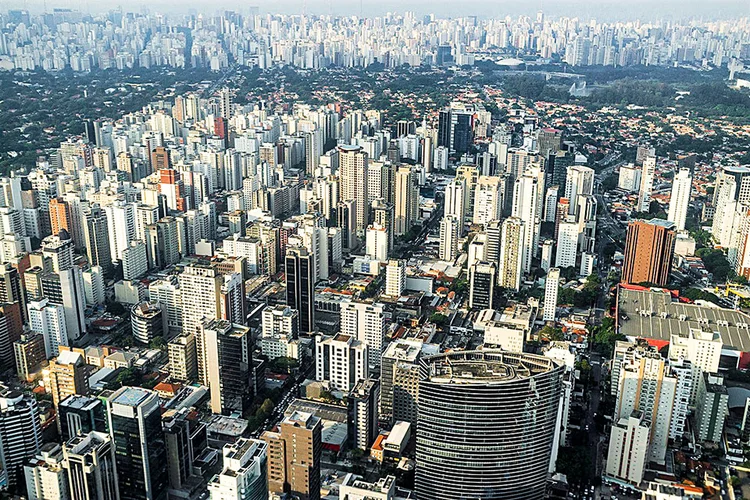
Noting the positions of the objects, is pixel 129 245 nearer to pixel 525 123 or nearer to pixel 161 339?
pixel 161 339

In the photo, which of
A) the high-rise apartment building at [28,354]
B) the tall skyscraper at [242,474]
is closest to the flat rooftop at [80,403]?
the tall skyscraper at [242,474]

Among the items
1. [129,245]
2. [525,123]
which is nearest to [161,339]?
[129,245]

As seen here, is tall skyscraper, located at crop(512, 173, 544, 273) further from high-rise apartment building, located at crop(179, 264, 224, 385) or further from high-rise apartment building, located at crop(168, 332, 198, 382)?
high-rise apartment building, located at crop(168, 332, 198, 382)

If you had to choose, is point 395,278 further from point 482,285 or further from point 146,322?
point 146,322

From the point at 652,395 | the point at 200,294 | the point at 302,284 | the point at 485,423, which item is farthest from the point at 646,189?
the point at 485,423

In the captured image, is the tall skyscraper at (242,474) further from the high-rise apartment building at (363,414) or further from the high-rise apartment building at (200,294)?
the high-rise apartment building at (200,294)
